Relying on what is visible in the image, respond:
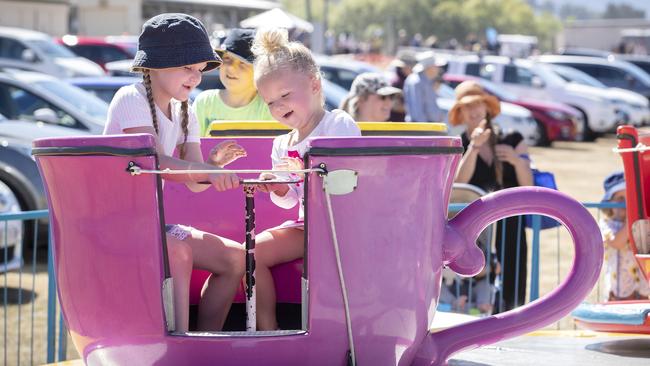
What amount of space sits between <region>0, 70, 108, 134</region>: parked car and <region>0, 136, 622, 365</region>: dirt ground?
6.63 feet

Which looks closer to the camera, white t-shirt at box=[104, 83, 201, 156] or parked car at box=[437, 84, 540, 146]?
white t-shirt at box=[104, 83, 201, 156]

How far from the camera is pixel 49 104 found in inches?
413

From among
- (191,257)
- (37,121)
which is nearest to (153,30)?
(191,257)

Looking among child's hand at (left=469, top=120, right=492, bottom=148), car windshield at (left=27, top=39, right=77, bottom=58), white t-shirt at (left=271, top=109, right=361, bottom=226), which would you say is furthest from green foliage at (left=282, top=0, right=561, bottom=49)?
white t-shirt at (left=271, top=109, right=361, bottom=226)

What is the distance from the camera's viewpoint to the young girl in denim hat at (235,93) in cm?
578

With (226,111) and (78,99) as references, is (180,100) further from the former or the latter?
(78,99)

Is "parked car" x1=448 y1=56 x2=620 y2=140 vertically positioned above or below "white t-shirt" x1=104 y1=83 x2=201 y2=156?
below

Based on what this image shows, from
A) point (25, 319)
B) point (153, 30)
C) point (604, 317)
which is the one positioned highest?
point (153, 30)

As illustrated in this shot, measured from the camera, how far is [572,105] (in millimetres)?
23328

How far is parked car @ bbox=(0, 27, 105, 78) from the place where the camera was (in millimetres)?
19031

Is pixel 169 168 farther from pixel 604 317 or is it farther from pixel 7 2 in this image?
pixel 7 2

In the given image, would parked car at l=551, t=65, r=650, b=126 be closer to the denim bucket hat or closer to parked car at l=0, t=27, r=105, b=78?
parked car at l=0, t=27, r=105, b=78

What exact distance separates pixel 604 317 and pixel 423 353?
4.72 ft

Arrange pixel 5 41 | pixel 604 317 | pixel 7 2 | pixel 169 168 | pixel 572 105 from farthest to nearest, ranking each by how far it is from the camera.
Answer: pixel 7 2 → pixel 572 105 → pixel 5 41 → pixel 604 317 → pixel 169 168
